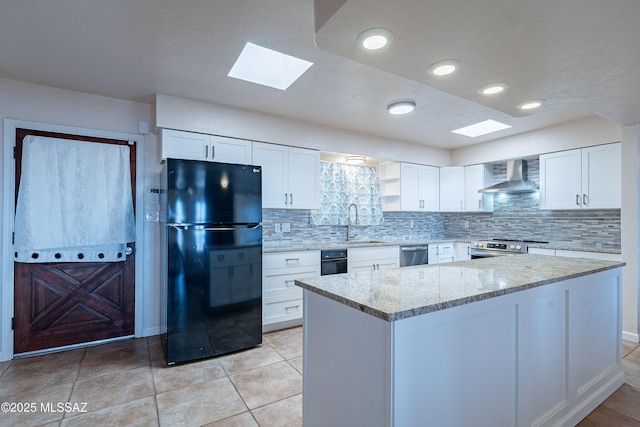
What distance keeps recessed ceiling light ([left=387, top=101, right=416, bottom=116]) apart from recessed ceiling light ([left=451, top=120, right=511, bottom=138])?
1.29 metres

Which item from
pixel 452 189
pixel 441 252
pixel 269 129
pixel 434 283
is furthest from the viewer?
pixel 452 189

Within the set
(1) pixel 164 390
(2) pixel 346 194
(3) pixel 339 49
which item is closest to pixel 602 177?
(2) pixel 346 194

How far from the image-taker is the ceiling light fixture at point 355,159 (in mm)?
4426

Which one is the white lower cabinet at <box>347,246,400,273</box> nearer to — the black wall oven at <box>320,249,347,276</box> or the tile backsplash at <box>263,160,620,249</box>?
the black wall oven at <box>320,249,347,276</box>

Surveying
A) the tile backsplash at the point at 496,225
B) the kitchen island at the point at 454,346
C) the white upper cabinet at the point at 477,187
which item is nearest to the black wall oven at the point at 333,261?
the tile backsplash at the point at 496,225

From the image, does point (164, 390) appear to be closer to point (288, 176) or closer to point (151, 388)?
point (151, 388)

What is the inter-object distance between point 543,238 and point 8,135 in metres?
6.26

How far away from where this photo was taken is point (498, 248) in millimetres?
4359

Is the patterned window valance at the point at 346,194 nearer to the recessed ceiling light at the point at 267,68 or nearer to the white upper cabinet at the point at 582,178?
the recessed ceiling light at the point at 267,68

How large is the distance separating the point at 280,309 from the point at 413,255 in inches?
84.0

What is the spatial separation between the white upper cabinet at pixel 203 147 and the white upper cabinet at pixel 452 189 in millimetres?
3380

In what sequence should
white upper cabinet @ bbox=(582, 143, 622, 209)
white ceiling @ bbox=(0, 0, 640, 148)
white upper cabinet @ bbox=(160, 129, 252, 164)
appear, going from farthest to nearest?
white upper cabinet @ bbox=(582, 143, 622, 209)
white upper cabinet @ bbox=(160, 129, 252, 164)
white ceiling @ bbox=(0, 0, 640, 148)

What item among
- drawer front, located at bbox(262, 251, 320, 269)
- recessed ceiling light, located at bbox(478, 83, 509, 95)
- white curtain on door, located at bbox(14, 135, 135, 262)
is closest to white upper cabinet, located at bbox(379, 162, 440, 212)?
drawer front, located at bbox(262, 251, 320, 269)

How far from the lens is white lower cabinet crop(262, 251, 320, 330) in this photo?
3.30 meters
